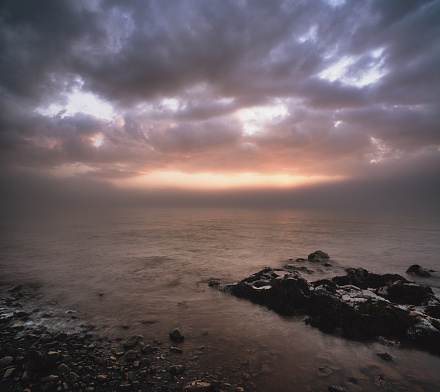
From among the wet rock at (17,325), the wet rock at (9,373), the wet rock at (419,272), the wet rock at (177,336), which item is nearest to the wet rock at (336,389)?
the wet rock at (177,336)

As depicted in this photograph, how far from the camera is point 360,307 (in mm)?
12438

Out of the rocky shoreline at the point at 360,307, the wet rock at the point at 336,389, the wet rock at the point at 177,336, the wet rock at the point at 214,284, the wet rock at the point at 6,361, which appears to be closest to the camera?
the wet rock at the point at 336,389

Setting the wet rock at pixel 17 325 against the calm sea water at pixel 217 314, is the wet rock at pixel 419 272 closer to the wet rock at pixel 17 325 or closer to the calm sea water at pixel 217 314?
the calm sea water at pixel 217 314

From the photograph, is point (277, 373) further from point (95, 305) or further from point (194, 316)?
point (95, 305)

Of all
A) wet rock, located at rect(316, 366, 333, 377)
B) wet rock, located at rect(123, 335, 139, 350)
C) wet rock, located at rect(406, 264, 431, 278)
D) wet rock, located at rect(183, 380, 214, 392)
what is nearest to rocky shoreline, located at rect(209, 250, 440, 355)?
wet rock, located at rect(316, 366, 333, 377)

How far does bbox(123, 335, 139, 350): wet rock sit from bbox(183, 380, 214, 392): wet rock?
3.44 m

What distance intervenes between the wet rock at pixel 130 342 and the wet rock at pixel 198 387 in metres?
3.44

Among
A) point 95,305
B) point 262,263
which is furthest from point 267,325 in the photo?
point 262,263

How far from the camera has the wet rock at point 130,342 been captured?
9.13 m

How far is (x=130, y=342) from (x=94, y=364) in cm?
168

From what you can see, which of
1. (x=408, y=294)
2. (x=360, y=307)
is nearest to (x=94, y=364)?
(x=360, y=307)

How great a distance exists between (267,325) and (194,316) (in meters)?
4.02

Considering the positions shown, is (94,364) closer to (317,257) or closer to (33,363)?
(33,363)

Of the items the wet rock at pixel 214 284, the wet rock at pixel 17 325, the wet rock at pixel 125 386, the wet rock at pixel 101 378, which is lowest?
the wet rock at pixel 214 284
